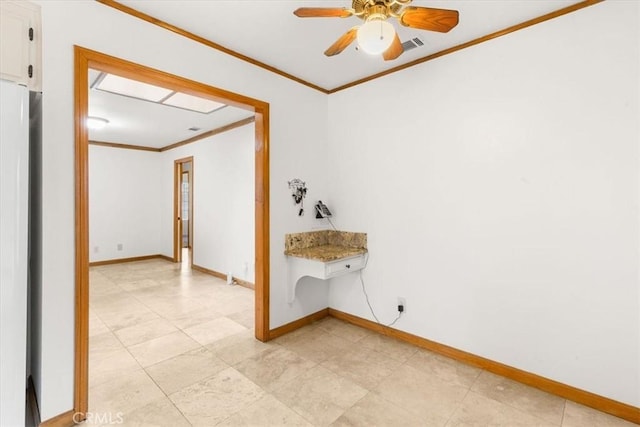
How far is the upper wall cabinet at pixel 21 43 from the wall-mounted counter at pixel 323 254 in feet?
7.14

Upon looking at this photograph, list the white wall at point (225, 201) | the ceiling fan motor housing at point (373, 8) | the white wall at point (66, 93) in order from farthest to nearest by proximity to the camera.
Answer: the white wall at point (225, 201), the white wall at point (66, 93), the ceiling fan motor housing at point (373, 8)

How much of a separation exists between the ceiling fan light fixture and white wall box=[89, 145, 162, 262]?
247 inches

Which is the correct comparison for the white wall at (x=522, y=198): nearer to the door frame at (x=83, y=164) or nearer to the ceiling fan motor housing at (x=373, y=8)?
the ceiling fan motor housing at (x=373, y=8)

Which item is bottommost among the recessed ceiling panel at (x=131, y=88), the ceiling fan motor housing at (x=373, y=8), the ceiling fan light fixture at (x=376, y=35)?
the ceiling fan light fixture at (x=376, y=35)

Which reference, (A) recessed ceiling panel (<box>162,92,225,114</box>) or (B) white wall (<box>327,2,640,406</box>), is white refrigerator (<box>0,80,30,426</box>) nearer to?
(A) recessed ceiling panel (<box>162,92,225,114</box>)

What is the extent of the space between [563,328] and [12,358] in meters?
3.21

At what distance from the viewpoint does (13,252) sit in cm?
144

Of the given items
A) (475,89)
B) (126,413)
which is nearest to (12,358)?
(126,413)

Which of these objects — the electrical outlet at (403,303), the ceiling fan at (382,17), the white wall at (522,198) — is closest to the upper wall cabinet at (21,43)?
the ceiling fan at (382,17)

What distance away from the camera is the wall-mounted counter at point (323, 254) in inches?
112

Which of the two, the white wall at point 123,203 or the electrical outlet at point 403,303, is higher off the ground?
the white wall at point 123,203

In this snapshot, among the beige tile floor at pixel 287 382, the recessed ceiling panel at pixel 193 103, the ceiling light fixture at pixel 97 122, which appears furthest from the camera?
the ceiling light fixture at pixel 97 122

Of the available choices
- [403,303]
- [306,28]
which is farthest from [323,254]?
[306,28]

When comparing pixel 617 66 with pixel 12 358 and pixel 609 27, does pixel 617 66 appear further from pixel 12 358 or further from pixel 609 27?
pixel 12 358
